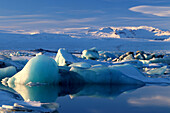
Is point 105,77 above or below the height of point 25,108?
above

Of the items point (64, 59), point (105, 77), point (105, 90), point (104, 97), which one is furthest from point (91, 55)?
point (104, 97)

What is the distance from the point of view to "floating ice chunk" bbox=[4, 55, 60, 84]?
5.13 metres

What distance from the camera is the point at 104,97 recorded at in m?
4.05

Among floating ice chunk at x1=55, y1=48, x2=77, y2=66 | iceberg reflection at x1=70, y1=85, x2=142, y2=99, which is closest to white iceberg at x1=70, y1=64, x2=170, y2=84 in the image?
iceberg reflection at x1=70, y1=85, x2=142, y2=99

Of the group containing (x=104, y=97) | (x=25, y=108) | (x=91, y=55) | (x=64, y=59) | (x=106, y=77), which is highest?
(x=91, y=55)

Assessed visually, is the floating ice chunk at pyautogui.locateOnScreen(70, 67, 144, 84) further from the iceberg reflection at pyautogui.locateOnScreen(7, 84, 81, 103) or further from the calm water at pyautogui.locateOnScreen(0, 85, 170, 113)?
the iceberg reflection at pyautogui.locateOnScreen(7, 84, 81, 103)

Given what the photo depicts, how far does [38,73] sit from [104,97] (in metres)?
1.70

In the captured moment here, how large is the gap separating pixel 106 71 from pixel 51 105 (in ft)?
8.11

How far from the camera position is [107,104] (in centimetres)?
354

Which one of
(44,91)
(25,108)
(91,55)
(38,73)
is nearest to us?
(25,108)

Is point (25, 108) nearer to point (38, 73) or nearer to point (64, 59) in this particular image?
point (38, 73)

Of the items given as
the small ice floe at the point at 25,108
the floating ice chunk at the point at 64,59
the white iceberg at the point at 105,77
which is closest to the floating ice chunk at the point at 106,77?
the white iceberg at the point at 105,77

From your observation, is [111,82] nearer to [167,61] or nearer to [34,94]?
[34,94]

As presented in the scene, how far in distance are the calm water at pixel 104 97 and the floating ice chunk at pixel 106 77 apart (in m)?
0.28
